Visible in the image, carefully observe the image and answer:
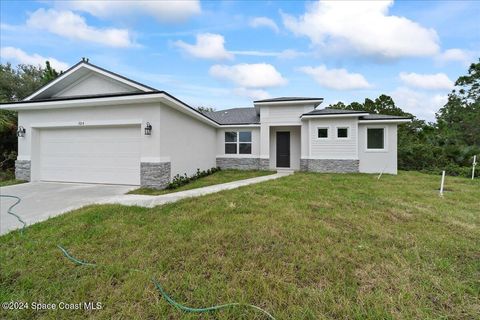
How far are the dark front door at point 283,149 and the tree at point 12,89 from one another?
14304 millimetres

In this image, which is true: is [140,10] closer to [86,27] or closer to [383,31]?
[86,27]

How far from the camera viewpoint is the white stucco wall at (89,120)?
7.41 meters

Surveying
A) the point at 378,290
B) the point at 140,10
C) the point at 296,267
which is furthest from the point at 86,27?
the point at 378,290

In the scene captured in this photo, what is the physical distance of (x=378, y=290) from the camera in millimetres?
2246

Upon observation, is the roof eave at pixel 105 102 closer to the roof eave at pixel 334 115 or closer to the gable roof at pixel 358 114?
the roof eave at pixel 334 115

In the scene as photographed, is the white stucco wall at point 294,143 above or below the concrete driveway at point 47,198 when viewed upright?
above

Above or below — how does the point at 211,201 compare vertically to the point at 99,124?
below

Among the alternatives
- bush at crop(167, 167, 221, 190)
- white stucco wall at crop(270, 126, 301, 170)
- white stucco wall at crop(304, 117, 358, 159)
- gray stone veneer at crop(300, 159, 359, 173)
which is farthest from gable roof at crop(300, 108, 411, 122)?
bush at crop(167, 167, 221, 190)

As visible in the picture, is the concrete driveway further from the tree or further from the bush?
the tree

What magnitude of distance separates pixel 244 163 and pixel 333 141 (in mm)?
5411

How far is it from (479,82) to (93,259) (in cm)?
3276

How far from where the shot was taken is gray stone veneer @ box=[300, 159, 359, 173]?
37.9 feet

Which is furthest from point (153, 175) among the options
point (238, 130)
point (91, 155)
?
point (238, 130)

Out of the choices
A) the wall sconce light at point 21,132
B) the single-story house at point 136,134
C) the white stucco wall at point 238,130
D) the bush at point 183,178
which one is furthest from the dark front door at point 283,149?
the wall sconce light at point 21,132
